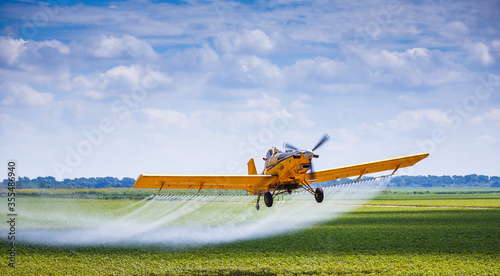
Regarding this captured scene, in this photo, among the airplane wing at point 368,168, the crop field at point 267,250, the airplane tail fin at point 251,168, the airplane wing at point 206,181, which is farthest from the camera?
the airplane tail fin at point 251,168

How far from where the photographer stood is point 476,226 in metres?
58.5

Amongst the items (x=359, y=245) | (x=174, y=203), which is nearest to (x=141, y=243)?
(x=359, y=245)

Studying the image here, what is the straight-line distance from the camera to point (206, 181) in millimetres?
33031

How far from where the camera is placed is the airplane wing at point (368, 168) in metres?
34.1

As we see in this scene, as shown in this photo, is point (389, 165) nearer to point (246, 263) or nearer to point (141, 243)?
point (246, 263)

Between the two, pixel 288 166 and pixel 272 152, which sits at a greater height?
pixel 272 152

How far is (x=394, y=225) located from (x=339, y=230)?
357 inches

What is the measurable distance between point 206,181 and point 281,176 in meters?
5.15

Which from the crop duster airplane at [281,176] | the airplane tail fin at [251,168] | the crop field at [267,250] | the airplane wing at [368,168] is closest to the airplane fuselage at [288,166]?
the crop duster airplane at [281,176]

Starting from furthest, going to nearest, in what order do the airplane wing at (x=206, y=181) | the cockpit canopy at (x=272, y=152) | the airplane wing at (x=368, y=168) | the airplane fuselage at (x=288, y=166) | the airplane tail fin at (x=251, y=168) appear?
the airplane tail fin at (x=251, y=168) < the airplane wing at (x=368, y=168) < the cockpit canopy at (x=272, y=152) < the airplane wing at (x=206, y=181) < the airplane fuselage at (x=288, y=166)

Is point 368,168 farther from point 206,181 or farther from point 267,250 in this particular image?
point 206,181

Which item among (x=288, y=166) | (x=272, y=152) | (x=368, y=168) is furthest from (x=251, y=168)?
(x=368, y=168)

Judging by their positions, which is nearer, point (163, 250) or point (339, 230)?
point (163, 250)

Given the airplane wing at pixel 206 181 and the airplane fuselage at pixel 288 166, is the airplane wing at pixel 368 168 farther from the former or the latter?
the airplane wing at pixel 206 181
